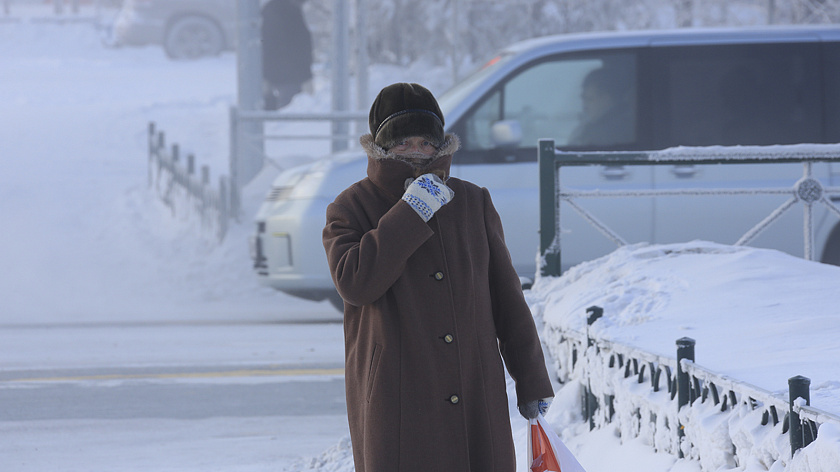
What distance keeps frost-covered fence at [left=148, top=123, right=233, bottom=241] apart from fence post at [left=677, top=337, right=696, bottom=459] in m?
8.76

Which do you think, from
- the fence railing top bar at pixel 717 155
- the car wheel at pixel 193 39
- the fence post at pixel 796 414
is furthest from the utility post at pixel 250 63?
the car wheel at pixel 193 39

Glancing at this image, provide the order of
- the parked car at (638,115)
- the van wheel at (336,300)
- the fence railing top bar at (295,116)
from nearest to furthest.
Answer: the parked car at (638,115)
the van wheel at (336,300)
the fence railing top bar at (295,116)

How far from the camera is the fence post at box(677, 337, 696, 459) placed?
3615mm

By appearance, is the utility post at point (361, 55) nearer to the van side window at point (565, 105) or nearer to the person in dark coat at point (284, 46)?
the person in dark coat at point (284, 46)

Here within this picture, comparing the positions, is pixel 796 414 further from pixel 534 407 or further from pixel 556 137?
pixel 556 137

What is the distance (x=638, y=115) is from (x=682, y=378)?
16.8 ft

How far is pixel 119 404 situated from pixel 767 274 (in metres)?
3.62

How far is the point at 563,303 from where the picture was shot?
5406mm

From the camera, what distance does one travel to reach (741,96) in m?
8.39

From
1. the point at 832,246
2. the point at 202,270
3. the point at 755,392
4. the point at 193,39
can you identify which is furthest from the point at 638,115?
the point at 193,39

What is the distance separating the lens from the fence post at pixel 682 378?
3615 mm

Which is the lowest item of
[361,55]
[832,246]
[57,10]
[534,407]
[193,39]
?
[832,246]

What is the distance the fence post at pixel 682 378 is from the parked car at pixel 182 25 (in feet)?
73.7

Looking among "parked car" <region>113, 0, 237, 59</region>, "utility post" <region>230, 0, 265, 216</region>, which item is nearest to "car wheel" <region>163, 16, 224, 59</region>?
"parked car" <region>113, 0, 237, 59</region>
